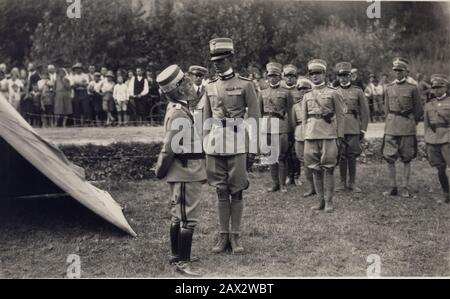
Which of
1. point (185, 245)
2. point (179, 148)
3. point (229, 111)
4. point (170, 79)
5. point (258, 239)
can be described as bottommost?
point (258, 239)

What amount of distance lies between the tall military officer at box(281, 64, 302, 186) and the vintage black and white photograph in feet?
0.37

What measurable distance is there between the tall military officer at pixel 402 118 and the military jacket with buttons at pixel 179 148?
4196mm

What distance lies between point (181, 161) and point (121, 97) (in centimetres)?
1047

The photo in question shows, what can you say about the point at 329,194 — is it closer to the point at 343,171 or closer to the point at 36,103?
the point at 343,171

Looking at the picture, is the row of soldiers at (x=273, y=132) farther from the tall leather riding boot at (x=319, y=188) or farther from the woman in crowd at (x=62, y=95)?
the woman in crowd at (x=62, y=95)

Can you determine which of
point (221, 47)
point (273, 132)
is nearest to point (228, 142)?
point (221, 47)

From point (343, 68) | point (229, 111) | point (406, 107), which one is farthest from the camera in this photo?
point (343, 68)

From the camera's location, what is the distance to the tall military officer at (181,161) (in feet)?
16.4

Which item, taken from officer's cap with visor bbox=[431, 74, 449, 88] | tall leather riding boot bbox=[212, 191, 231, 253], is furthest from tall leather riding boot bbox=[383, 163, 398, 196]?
tall leather riding boot bbox=[212, 191, 231, 253]

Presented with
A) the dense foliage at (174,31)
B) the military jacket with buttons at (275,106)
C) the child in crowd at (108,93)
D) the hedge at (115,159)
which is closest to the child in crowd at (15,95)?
the dense foliage at (174,31)

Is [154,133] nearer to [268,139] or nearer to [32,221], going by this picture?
[268,139]

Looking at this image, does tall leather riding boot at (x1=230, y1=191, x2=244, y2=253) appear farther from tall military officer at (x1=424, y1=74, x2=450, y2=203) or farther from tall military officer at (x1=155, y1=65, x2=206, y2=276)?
tall military officer at (x1=424, y1=74, x2=450, y2=203)

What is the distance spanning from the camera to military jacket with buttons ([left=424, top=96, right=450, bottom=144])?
25.1 feet

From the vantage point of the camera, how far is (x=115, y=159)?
10.3 meters
